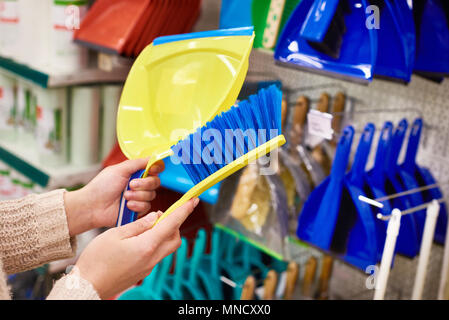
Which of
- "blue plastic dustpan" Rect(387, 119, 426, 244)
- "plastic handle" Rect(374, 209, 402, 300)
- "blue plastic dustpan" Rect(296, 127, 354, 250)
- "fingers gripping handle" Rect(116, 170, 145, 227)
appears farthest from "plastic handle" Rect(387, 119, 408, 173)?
"fingers gripping handle" Rect(116, 170, 145, 227)

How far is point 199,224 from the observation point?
1441 millimetres

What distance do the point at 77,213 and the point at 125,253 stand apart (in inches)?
10.6

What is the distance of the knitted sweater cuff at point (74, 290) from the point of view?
1.86 feet

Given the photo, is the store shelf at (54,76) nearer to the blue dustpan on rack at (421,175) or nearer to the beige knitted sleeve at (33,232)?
the beige knitted sleeve at (33,232)

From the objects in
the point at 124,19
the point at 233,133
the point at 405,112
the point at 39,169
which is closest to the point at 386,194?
the point at 405,112

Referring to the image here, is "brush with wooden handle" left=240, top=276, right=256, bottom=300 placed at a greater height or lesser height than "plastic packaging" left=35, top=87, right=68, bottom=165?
lesser

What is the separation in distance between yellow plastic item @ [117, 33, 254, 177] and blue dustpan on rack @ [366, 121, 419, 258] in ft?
1.63

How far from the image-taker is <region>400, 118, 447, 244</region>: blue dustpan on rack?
114 cm

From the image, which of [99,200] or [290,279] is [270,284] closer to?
[290,279]

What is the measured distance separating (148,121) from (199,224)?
716 mm

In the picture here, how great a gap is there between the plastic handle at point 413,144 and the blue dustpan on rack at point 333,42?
1.12ft

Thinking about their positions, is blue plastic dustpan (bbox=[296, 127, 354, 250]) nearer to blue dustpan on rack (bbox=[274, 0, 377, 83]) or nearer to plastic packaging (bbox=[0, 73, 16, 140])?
blue dustpan on rack (bbox=[274, 0, 377, 83])

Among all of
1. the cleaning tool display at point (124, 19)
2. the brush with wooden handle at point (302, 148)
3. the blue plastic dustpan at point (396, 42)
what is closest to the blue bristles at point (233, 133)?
the blue plastic dustpan at point (396, 42)
